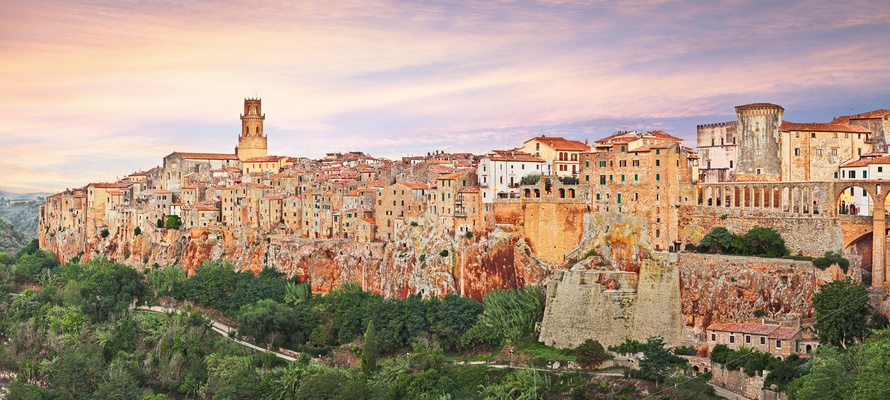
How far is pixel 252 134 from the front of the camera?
3664 inches

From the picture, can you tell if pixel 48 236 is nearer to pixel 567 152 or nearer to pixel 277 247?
pixel 277 247

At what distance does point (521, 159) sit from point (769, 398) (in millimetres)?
23242

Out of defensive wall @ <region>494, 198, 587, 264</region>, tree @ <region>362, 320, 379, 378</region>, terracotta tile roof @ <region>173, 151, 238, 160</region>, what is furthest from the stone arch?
terracotta tile roof @ <region>173, 151, 238, 160</region>

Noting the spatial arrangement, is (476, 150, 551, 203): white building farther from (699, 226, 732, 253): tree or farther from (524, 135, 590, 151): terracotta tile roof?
(699, 226, 732, 253): tree

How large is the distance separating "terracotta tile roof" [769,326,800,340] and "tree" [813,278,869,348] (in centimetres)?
95

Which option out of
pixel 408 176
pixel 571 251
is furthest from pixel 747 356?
pixel 408 176

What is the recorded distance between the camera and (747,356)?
1519 inches

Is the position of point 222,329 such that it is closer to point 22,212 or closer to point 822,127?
point 822,127

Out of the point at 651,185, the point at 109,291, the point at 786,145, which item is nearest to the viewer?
the point at 651,185

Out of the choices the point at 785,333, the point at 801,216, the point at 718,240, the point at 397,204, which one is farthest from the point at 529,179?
the point at 785,333

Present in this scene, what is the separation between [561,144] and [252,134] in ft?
145

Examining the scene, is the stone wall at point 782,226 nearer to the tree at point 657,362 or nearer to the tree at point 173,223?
the tree at point 657,362

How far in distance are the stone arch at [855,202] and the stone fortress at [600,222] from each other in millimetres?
69

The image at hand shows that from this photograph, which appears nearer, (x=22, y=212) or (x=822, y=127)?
(x=822, y=127)
